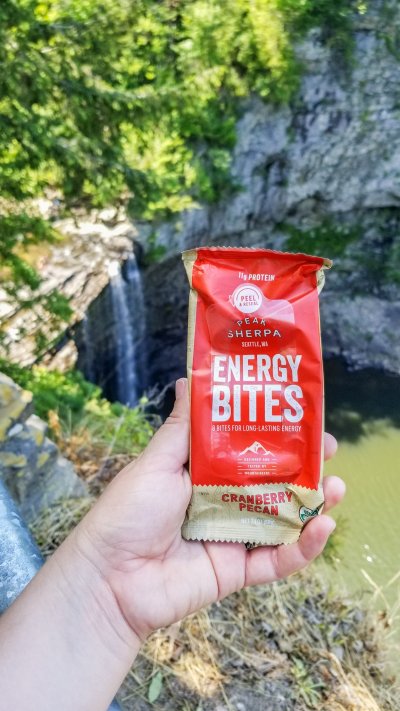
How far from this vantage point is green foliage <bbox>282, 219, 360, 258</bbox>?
38.7 ft

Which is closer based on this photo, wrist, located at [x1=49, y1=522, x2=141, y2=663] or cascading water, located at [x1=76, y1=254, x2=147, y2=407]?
wrist, located at [x1=49, y1=522, x2=141, y2=663]

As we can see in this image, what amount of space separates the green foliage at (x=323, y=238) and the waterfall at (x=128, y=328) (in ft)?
15.7

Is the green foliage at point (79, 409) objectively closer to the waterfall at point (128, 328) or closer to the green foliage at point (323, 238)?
the waterfall at point (128, 328)

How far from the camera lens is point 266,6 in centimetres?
833

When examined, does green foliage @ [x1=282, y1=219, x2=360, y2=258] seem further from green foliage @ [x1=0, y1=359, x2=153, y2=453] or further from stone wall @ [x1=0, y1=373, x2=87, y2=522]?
stone wall @ [x1=0, y1=373, x2=87, y2=522]

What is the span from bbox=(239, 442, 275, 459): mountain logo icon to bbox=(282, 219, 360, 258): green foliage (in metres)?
10.5

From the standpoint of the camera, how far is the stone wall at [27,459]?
291cm

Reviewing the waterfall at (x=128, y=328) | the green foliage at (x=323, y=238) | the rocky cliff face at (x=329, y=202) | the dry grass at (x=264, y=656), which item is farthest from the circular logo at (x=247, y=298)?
the green foliage at (x=323, y=238)

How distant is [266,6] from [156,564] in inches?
371

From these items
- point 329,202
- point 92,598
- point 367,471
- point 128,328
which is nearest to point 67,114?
point 92,598

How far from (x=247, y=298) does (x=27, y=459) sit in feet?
6.14

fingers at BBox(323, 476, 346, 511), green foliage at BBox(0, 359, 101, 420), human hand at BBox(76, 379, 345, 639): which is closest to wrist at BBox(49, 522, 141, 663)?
human hand at BBox(76, 379, 345, 639)

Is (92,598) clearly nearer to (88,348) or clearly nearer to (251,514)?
(251,514)

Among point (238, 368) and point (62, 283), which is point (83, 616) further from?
point (62, 283)
